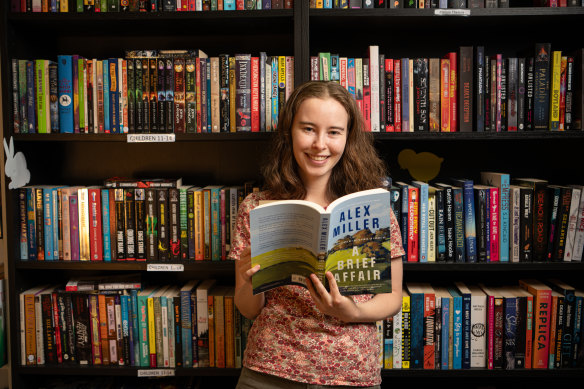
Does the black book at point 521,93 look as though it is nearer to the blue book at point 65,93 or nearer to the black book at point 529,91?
the black book at point 529,91

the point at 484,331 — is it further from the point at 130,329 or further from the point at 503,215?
the point at 130,329

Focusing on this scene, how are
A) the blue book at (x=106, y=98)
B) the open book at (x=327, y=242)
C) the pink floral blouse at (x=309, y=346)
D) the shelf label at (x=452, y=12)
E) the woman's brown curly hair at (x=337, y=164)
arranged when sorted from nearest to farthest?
the open book at (x=327, y=242)
the pink floral blouse at (x=309, y=346)
the woman's brown curly hair at (x=337, y=164)
the shelf label at (x=452, y=12)
the blue book at (x=106, y=98)

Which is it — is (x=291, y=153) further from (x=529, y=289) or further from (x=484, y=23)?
(x=529, y=289)

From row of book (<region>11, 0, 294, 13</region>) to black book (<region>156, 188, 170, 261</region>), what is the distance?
0.63 metres

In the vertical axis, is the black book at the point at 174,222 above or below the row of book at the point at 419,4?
below

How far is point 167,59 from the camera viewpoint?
1.52m

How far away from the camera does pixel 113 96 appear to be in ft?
5.07

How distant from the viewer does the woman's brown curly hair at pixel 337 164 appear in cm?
130

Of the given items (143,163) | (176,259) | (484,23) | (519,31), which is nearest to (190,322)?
(176,259)

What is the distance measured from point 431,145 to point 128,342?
4.50 ft

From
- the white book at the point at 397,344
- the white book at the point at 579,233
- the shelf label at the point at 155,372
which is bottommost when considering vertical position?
the shelf label at the point at 155,372

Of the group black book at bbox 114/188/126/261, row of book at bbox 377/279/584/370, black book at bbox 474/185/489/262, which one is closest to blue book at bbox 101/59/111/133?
black book at bbox 114/188/126/261

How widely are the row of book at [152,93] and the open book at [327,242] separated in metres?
0.60

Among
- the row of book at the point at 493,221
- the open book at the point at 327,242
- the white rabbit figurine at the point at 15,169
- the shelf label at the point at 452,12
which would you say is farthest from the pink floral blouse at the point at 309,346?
the white rabbit figurine at the point at 15,169
